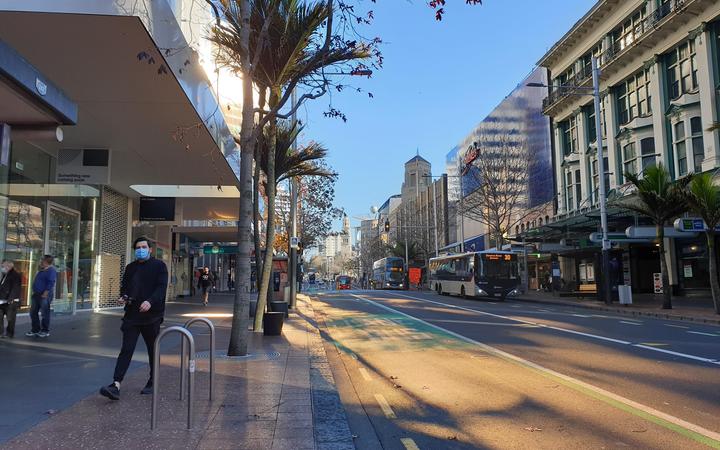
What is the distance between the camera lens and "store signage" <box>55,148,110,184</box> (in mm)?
14336

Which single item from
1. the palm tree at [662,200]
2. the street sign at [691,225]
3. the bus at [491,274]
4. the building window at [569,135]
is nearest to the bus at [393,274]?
the building window at [569,135]

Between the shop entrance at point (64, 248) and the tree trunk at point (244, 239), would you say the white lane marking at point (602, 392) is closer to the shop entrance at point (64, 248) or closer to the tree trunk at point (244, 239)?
the tree trunk at point (244, 239)

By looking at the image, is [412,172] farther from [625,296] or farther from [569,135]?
[625,296]

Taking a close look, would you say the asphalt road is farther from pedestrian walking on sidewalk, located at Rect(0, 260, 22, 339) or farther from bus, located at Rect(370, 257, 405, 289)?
bus, located at Rect(370, 257, 405, 289)

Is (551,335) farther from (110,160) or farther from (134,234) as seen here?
(134,234)

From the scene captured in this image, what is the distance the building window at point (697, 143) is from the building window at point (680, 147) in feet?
2.18

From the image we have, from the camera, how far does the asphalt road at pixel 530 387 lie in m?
5.56

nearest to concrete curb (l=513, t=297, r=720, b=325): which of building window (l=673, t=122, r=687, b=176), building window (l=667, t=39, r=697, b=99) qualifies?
building window (l=673, t=122, r=687, b=176)

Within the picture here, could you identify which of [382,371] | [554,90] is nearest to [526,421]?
[382,371]

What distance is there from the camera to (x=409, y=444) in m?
A: 5.31

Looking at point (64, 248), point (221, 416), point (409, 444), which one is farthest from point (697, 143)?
point (221, 416)

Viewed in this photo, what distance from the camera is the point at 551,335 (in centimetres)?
1352

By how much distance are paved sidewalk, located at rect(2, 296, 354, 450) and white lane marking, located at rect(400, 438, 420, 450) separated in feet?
1.79

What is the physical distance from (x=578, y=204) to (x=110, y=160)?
107ft
